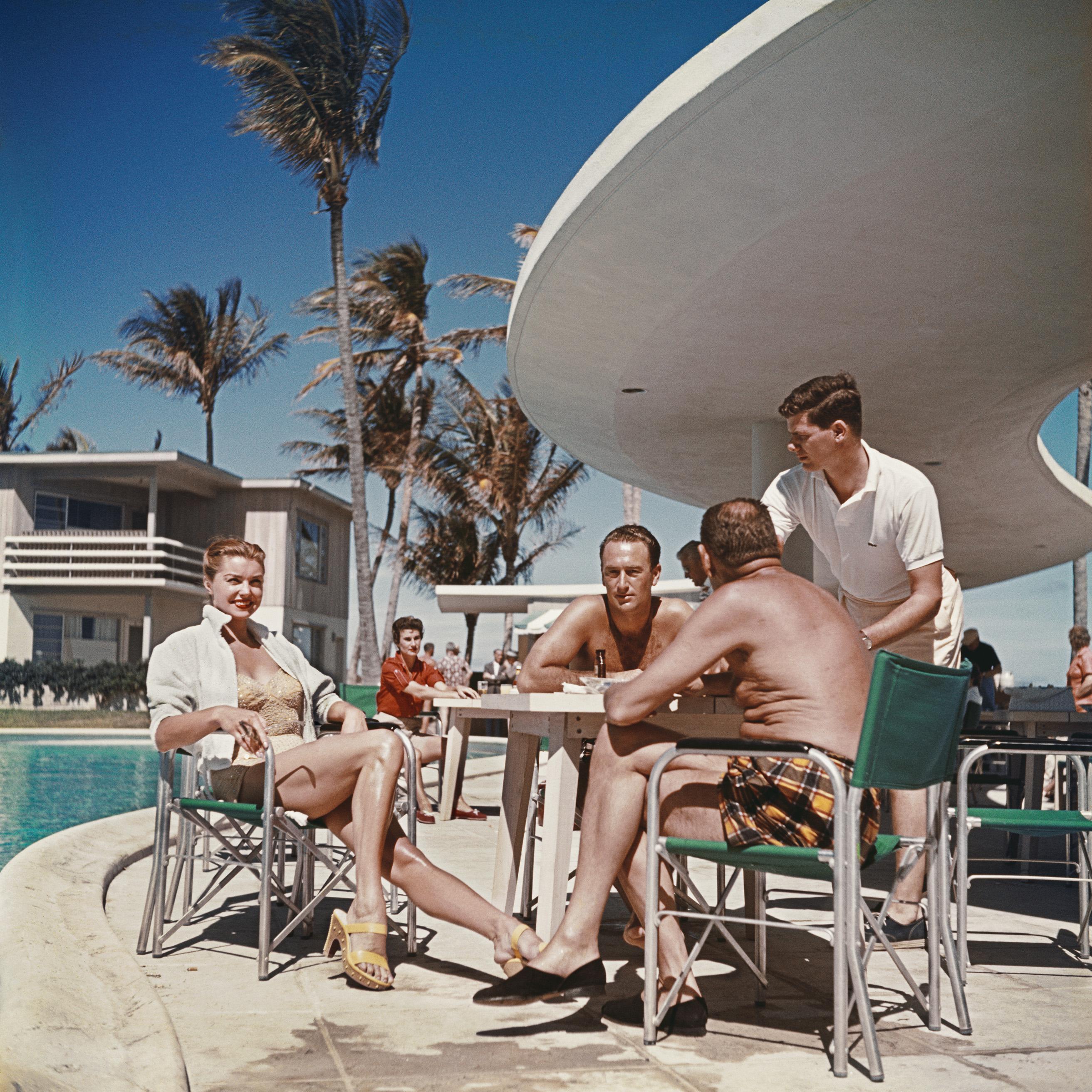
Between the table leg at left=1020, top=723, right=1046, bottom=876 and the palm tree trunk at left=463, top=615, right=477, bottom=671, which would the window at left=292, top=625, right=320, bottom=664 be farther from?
the table leg at left=1020, top=723, right=1046, bottom=876

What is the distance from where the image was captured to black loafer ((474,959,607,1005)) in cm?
272

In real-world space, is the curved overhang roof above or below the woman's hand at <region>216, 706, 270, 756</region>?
above

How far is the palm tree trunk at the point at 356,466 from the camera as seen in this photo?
23938 millimetres

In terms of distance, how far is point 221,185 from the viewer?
27.6 feet

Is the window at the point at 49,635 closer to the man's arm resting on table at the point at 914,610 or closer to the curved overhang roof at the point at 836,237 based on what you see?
the curved overhang roof at the point at 836,237

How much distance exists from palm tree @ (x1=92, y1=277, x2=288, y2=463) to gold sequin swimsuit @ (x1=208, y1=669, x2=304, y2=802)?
39.7 m

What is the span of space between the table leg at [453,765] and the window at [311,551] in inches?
886

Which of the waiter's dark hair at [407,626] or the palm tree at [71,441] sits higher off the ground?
the palm tree at [71,441]

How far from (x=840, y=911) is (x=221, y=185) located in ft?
24.8

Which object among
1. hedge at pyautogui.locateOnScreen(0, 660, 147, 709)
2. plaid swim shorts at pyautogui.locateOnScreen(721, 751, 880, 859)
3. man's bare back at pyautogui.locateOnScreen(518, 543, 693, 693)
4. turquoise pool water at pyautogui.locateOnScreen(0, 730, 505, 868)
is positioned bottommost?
turquoise pool water at pyautogui.locateOnScreen(0, 730, 505, 868)

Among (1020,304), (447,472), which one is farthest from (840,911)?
(447,472)

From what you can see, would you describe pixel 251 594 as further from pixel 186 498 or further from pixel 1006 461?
pixel 186 498

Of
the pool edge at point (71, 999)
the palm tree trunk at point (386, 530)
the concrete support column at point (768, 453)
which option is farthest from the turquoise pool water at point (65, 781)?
the palm tree trunk at point (386, 530)

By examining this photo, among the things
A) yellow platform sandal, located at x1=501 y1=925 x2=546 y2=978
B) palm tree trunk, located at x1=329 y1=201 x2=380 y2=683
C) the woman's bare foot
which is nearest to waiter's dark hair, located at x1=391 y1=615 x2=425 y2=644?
the woman's bare foot
